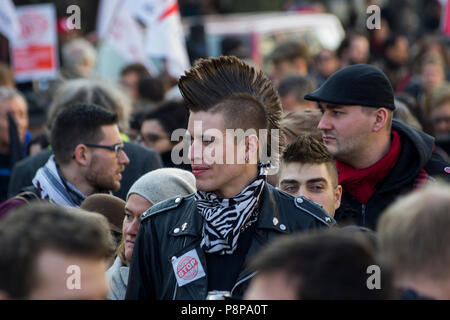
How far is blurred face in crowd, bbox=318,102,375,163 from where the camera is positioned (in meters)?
4.64

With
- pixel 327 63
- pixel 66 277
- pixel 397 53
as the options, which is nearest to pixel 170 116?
pixel 66 277

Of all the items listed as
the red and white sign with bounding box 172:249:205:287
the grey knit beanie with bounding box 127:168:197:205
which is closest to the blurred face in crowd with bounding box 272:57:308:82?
the grey knit beanie with bounding box 127:168:197:205

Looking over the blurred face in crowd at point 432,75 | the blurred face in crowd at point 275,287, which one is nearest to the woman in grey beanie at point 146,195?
the blurred face in crowd at point 275,287

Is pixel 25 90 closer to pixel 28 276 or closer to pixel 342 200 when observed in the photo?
pixel 342 200

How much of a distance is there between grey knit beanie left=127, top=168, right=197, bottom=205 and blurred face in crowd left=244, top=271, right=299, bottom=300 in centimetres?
201

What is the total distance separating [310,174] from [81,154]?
161 cm

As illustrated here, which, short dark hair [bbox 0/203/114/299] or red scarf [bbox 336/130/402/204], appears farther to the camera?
red scarf [bbox 336/130/402/204]

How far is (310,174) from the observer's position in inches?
170

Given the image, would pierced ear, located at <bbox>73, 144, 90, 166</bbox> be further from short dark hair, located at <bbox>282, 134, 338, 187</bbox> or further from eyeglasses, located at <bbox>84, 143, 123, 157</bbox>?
short dark hair, located at <bbox>282, 134, 338, 187</bbox>

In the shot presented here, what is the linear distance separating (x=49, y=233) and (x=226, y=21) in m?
12.4

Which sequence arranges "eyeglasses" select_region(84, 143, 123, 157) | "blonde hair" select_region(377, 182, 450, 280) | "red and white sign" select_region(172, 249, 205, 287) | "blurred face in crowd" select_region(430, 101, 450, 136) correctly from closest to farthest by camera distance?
"blonde hair" select_region(377, 182, 450, 280)
"red and white sign" select_region(172, 249, 205, 287)
"eyeglasses" select_region(84, 143, 123, 157)
"blurred face in crowd" select_region(430, 101, 450, 136)

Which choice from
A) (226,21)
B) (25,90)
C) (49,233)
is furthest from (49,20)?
(49,233)

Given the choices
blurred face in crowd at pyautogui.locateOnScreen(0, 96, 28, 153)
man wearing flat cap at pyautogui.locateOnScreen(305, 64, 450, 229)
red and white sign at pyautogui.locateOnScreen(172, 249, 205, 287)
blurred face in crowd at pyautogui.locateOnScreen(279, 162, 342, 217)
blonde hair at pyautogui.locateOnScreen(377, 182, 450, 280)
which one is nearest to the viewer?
blonde hair at pyautogui.locateOnScreen(377, 182, 450, 280)

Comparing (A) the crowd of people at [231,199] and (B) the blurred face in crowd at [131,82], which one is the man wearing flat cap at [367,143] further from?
(B) the blurred face in crowd at [131,82]
